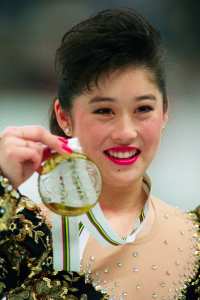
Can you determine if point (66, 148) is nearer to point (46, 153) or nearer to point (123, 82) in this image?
point (46, 153)

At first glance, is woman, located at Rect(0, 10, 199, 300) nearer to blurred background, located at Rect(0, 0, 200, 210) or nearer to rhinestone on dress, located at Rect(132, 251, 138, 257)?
rhinestone on dress, located at Rect(132, 251, 138, 257)

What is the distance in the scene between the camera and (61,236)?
3.97ft

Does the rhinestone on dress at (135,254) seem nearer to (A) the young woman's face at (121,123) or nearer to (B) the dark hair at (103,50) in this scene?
(A) the young woman's face at (121,123)

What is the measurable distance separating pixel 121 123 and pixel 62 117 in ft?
0.53

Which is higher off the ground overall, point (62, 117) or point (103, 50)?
point (103, 50)

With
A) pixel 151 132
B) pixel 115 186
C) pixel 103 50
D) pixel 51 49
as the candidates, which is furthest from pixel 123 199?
pixel 51 49

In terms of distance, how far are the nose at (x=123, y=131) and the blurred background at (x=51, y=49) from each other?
2.01m


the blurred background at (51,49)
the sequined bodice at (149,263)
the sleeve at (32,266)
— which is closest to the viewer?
the sleeve at (32,266)

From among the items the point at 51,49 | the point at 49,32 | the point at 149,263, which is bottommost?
the point at 149,263

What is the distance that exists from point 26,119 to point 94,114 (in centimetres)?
201

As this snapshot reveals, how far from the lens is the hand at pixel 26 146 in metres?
0.98

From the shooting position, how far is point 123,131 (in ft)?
4.04

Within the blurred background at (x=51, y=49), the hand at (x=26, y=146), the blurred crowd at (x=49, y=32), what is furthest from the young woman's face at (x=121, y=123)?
the blurred crowd at (x=49, y=32)

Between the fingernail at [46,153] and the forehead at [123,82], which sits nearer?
the fingernail at [46,153]
